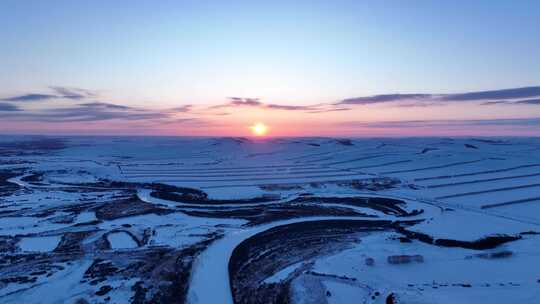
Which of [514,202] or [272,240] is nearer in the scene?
[272,240]

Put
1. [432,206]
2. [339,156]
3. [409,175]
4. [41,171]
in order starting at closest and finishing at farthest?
[432,206] < [409,175] < [41,171] < [339,156]

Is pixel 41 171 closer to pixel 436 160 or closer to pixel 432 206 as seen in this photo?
pixel 432 206

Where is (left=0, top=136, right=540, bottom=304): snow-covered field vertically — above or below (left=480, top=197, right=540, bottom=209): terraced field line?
above

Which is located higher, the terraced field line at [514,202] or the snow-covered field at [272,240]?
the snow-covered field at [272,240]

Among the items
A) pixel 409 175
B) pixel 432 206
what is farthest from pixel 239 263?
pixel 409 175

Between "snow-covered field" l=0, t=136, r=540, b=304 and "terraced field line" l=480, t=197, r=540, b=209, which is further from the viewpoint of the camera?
"terraced field line" l=480, t=197, r=540, b=209

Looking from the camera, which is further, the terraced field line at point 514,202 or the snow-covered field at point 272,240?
the terraced field line at point 514,202

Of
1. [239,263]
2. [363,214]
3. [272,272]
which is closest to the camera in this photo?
[272,272]

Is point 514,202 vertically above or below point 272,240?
below
